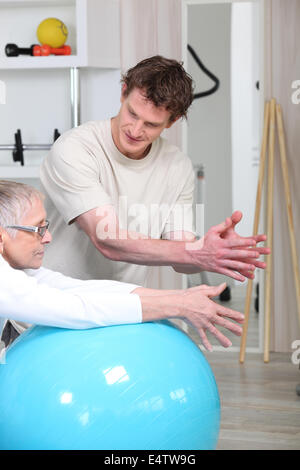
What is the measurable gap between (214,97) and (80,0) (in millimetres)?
1985

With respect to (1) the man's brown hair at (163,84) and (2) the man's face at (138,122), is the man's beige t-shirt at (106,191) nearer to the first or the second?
(2) the man's face at (138,122)

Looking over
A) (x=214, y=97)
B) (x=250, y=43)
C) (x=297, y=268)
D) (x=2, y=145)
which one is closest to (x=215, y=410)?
(x=297, y=268)

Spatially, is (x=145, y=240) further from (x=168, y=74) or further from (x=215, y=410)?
(x=215, y=410)

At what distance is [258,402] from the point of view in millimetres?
3006

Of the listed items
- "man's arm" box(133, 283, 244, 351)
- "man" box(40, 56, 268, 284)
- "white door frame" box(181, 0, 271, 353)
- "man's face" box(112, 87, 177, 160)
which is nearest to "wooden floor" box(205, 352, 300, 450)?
"white door frame" box(181, 0, 271, 353)

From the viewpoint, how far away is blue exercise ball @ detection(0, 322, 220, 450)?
4.71ft

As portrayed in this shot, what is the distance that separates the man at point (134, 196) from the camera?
2137mm

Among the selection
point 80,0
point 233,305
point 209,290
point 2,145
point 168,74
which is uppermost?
point 80,0

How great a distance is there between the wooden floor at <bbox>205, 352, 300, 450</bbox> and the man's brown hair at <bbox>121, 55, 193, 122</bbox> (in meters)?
1.15

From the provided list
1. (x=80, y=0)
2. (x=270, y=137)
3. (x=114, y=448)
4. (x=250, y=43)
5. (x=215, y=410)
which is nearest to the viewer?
(x=114, y=448)

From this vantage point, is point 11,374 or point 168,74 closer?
point 11,374

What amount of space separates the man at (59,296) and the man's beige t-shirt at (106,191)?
447 millimetres

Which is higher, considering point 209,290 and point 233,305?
point 209,290

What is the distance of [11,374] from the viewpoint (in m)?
1.50
